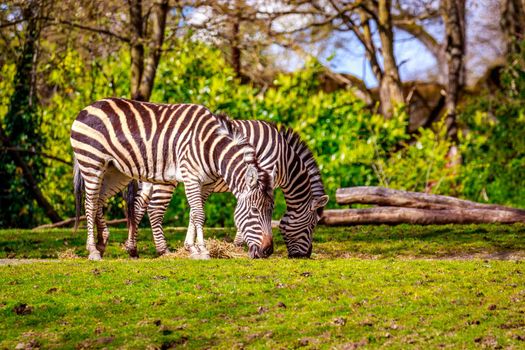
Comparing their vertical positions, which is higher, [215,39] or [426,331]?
[215,39]

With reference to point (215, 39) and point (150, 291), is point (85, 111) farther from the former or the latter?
point (215, 39)

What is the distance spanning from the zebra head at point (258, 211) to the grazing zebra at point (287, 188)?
865mm

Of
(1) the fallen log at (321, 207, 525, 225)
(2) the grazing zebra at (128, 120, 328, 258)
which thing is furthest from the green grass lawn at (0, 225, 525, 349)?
(1) the fallen log at (321, 207, 525, 225)

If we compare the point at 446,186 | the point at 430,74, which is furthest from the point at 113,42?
the point at 430,74

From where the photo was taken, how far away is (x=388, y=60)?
88.8ft

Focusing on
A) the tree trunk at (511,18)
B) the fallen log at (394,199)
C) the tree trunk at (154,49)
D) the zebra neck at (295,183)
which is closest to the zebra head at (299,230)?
the zebra neck at (295,183)

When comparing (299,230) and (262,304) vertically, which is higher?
(299,230)

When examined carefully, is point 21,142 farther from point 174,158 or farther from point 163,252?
point 174,158

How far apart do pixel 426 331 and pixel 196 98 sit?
14.2m

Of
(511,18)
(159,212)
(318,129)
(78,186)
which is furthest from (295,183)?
(511,18)

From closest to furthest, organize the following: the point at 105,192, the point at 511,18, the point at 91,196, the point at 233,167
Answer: the point at 233,167
the point at 91,196
the point at 105,192
the point at 511,18

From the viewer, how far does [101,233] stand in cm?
1371

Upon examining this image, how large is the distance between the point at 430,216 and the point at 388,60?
10445 mm

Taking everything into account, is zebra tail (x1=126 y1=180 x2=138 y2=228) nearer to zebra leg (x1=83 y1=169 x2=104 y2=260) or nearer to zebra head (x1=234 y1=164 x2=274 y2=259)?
zebra leg (x1=83 y1=169 x2=104 y2=260)
